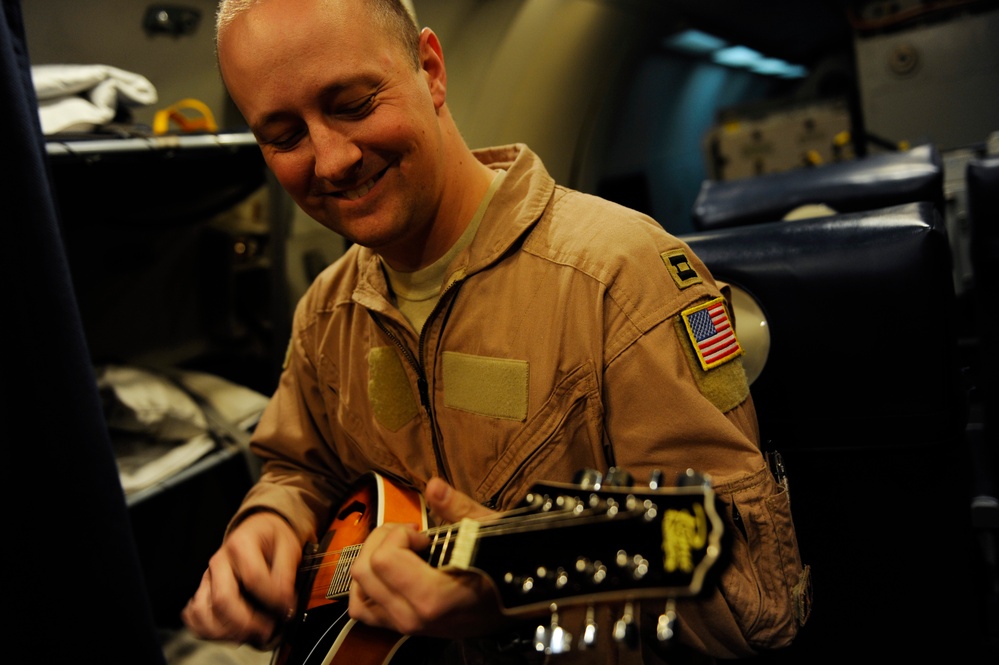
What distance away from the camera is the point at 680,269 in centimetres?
110

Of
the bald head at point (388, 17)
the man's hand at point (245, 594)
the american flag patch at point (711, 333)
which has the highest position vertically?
the bald head at point (388, 17)

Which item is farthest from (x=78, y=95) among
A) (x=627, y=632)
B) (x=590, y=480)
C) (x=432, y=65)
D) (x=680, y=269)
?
(x=627, y=632)

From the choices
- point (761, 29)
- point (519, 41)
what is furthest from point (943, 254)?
point (761, 29)

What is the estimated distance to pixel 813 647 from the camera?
4.61ft

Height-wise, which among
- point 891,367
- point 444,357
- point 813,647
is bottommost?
point 813,647

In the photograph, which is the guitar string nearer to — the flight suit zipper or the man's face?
the flight suit zipper

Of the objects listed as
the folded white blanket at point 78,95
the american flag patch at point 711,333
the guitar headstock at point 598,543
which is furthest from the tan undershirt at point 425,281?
the folded white blanket at point 78,95

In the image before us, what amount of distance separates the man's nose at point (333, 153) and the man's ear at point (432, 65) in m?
0.20

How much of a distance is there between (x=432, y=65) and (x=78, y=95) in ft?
4.05

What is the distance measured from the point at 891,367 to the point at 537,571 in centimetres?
83

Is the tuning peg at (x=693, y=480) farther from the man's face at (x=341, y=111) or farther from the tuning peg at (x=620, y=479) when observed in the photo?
the man's face at (x=341, y=111)

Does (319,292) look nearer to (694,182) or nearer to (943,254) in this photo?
(943,254)

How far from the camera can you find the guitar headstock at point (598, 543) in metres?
0.71

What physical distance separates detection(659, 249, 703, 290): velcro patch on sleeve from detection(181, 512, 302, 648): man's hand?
2.60 feet
